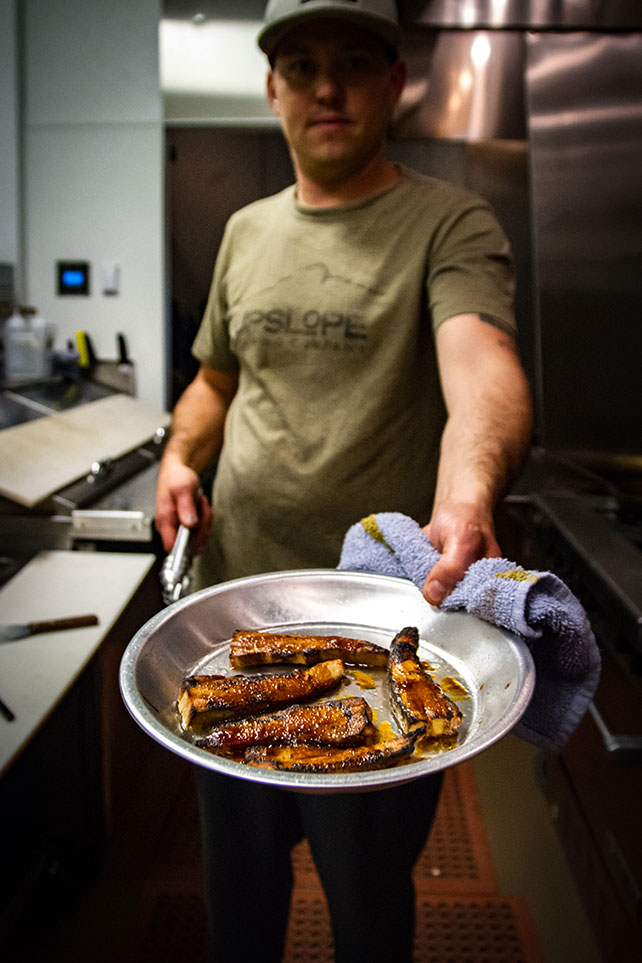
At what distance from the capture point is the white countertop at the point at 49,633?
1.26 feet

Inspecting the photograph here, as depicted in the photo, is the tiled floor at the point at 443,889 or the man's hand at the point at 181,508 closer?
the tiled floor at the point at 443,889

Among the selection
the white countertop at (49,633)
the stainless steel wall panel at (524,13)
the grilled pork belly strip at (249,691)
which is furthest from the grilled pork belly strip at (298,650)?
the stainless steel wall panel at (524,13)

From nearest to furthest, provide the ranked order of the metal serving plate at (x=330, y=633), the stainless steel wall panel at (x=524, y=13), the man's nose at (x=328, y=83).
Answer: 1. the metal serving plate at (x=330, y=633)
2. the man's nose at (x=328, y=83)
3. the stainless steel wall panel at (x=524, y=13)

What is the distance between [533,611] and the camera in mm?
352

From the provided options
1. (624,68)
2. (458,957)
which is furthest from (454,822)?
(624,68)

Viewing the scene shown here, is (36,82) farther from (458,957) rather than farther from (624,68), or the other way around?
(624,68)

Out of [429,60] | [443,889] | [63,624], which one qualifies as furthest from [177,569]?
[429,60]

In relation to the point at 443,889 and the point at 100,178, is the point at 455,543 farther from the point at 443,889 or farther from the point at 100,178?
the point at 100,178

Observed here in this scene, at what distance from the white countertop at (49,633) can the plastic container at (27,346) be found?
11.4 inches

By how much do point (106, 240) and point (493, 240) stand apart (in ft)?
1.22

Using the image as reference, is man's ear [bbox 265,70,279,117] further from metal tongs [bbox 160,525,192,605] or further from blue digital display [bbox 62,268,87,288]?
metal tongs [bbox 160,525,192,605]

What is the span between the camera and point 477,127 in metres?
0.89

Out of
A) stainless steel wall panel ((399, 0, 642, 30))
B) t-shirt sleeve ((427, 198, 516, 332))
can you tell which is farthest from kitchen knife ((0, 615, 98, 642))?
stainless steel wall panel ((399, 0, 642, 30))

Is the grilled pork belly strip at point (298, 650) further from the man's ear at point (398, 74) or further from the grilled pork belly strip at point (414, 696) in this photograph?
the man's ear at point (398, 74)
